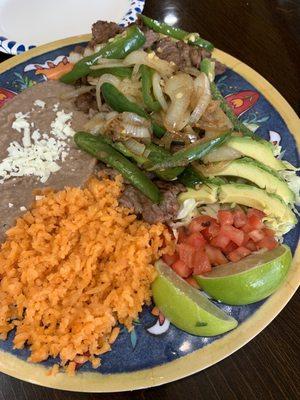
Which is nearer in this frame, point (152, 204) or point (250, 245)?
point (250, 245)

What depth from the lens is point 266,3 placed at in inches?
167

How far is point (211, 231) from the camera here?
2471mm

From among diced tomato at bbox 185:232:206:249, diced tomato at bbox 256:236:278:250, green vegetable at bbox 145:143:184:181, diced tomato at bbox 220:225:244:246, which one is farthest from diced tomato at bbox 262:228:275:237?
green vegetable at bbox 145:143:184:181

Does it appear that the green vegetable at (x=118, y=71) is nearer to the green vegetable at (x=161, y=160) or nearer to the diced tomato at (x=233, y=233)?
the green vegetable at (x=161, y=160)

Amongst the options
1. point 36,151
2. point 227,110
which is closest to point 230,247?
point 227,110

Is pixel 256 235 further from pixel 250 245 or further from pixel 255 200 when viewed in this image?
pixel 255 200

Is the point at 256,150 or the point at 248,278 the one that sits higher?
the point at 256,150

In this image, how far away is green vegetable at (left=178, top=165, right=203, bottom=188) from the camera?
2639 mm

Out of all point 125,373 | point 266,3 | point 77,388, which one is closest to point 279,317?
point 125,373

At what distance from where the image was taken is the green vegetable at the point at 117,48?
2.96 metres

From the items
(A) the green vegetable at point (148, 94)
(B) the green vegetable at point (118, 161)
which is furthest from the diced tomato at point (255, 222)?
(A) the green vegetable at point (148, 94)

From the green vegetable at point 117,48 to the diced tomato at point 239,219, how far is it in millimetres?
1285

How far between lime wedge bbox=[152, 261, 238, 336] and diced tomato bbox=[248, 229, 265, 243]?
1.39 feet

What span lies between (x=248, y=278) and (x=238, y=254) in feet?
0.78
